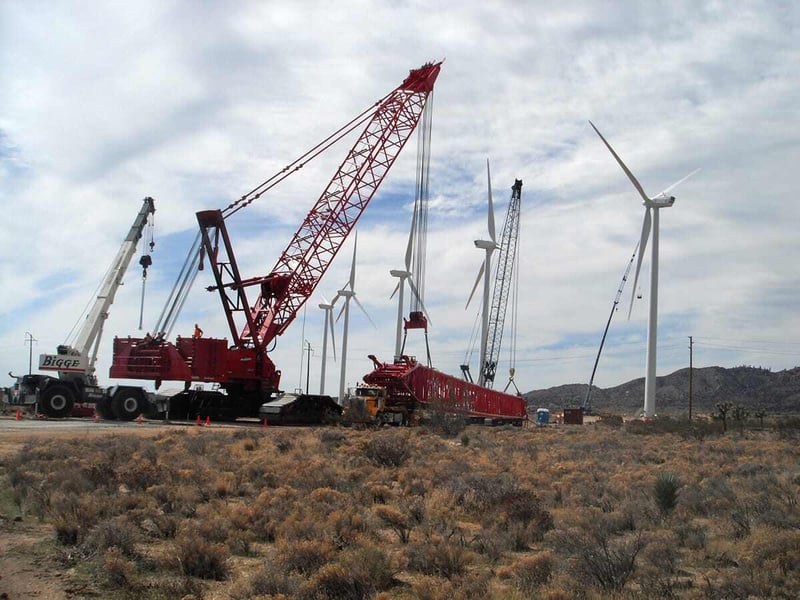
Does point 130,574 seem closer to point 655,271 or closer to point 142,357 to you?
point 142,357

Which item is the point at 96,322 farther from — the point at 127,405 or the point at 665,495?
the point at 665,495

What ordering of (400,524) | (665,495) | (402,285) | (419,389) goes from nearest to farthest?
(400,524) < (665,495) < (419,389) < (402,285)

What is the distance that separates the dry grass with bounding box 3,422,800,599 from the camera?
9.61 m

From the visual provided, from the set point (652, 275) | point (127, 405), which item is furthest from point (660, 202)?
point (127, 405)

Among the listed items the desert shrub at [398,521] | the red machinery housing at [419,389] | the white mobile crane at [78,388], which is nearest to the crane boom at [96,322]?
the white mobile crane at [78,388]

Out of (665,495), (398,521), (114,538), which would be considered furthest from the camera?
(665,495)

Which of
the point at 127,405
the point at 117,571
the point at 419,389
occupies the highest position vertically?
the point at 419,389

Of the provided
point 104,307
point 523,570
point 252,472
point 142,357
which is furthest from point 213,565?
point 104,307

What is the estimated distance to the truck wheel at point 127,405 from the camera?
42531 mm

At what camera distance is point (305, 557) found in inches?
410

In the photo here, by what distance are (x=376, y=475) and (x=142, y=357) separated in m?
28.2

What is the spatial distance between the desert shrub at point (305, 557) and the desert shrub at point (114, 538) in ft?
7.40

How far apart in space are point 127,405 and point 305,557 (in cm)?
3535

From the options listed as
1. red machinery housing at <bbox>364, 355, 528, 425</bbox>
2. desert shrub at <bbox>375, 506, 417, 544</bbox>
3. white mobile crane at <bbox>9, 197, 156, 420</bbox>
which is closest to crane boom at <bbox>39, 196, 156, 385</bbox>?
white mobile crane at <bbox>9, 197, 156, 420</bbox>
